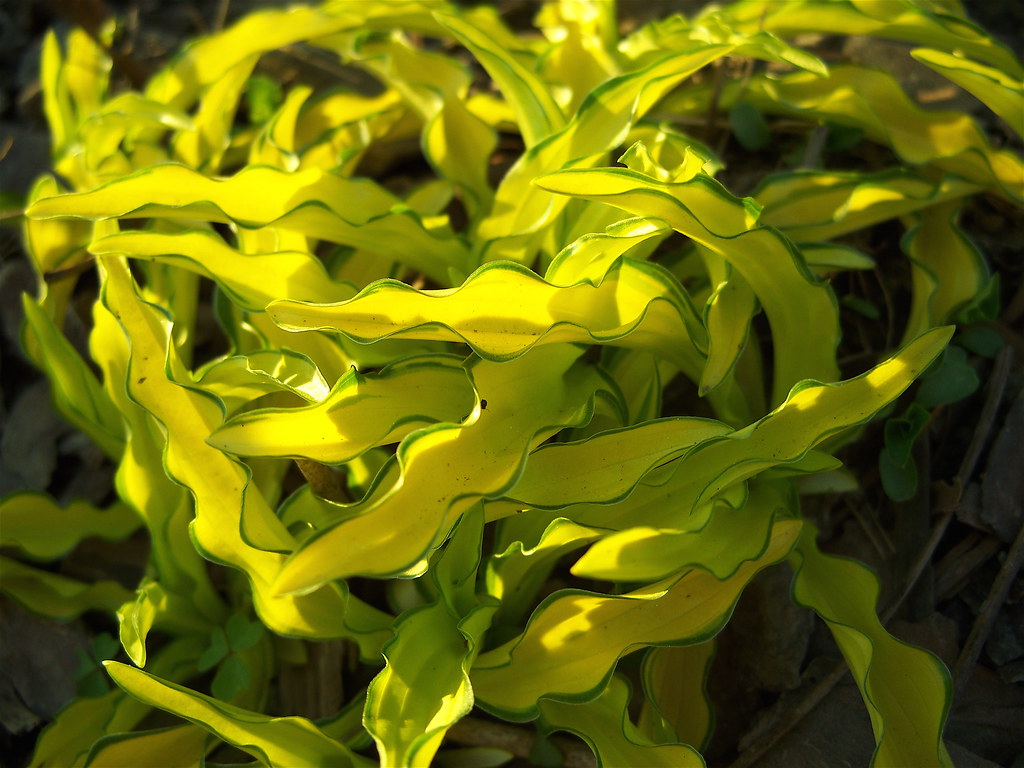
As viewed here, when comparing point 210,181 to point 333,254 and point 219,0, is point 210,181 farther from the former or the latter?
point 219,0

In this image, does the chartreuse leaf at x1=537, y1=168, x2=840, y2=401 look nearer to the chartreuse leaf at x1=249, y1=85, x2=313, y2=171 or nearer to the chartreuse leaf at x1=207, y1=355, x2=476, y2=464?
the chartreuse leaf at x1=207, y1=355, x2=476, y2=464

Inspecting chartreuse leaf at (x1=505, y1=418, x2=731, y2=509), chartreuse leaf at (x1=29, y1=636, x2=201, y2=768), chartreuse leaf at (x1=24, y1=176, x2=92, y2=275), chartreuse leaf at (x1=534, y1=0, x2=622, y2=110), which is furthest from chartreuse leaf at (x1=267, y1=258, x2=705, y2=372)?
chartreuse leaf at (x1=24, y1=176, x2=92, y2=275)

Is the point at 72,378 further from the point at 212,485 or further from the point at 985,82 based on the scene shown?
the point at 985,82

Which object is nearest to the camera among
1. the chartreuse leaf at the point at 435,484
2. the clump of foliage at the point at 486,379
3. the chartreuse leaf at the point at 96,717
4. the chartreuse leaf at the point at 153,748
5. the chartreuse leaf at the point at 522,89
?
the chartreuse leaf at the point at 435,484

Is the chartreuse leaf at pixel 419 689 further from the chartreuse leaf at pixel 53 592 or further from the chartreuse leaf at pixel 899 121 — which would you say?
the chartreuse leaf at pixel 899 121

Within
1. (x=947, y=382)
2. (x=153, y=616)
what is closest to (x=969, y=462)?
(x=947, y=382)

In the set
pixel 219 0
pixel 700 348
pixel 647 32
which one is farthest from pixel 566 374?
pixel 219 0

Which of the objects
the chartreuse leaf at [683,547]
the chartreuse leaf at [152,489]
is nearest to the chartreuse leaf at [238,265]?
the chartreuse leaf at [152,489]
